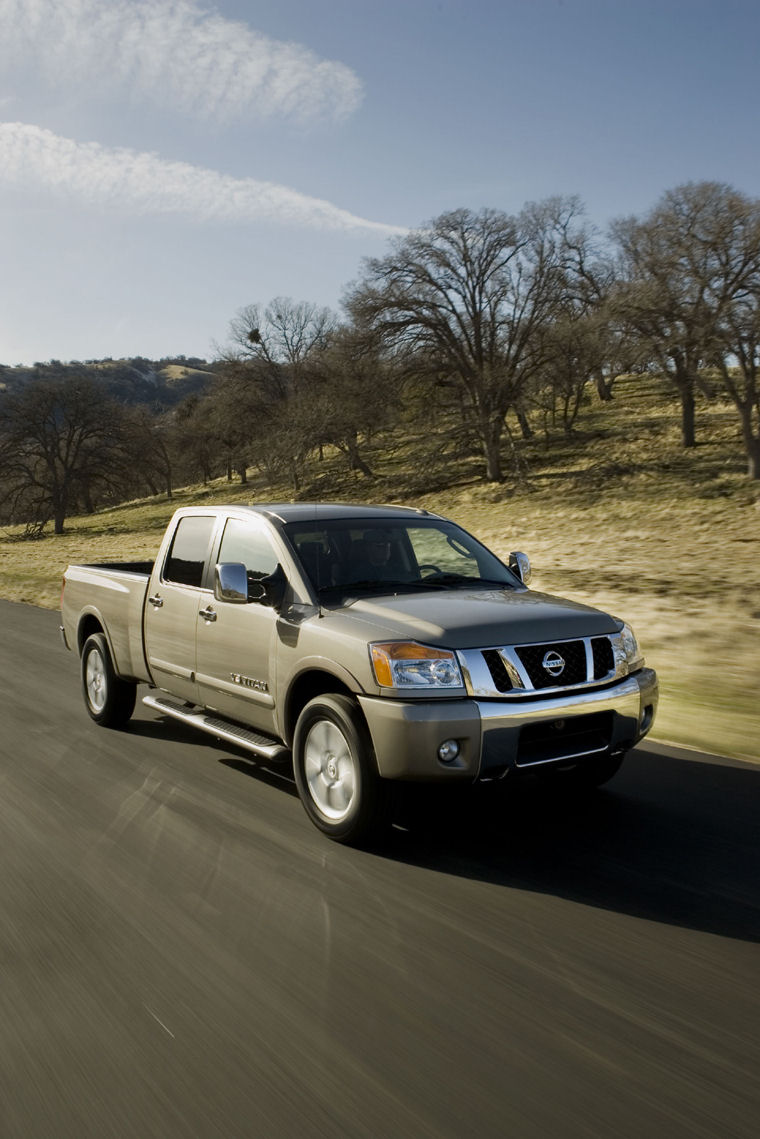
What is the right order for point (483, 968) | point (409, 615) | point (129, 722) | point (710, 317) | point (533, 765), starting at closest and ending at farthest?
point (483, 968) < point (533, 765) < point (409, 615) < point (129, 722) < point (710, 317)

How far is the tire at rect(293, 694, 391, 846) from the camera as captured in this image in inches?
183

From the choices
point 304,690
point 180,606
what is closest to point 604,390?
point 180,606

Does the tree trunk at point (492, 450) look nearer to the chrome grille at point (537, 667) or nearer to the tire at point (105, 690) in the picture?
the tire at point (105, 690)

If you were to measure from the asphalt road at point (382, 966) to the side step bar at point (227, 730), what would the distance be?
333 mm

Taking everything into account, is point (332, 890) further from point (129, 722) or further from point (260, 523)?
point (129, 722)

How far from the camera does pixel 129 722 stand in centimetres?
787

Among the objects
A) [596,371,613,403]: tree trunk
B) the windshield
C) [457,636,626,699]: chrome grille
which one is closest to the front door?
the windshield

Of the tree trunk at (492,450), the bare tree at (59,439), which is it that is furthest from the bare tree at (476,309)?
the bare tree at (59,439)

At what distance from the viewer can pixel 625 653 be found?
16.9 feet

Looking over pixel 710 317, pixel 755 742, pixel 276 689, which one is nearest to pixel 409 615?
pixel 276 689

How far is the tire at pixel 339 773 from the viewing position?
4.66m

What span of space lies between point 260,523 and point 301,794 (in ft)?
5.89

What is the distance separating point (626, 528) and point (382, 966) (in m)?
26.5

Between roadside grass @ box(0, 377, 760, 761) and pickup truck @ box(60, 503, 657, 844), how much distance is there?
2.27 m
